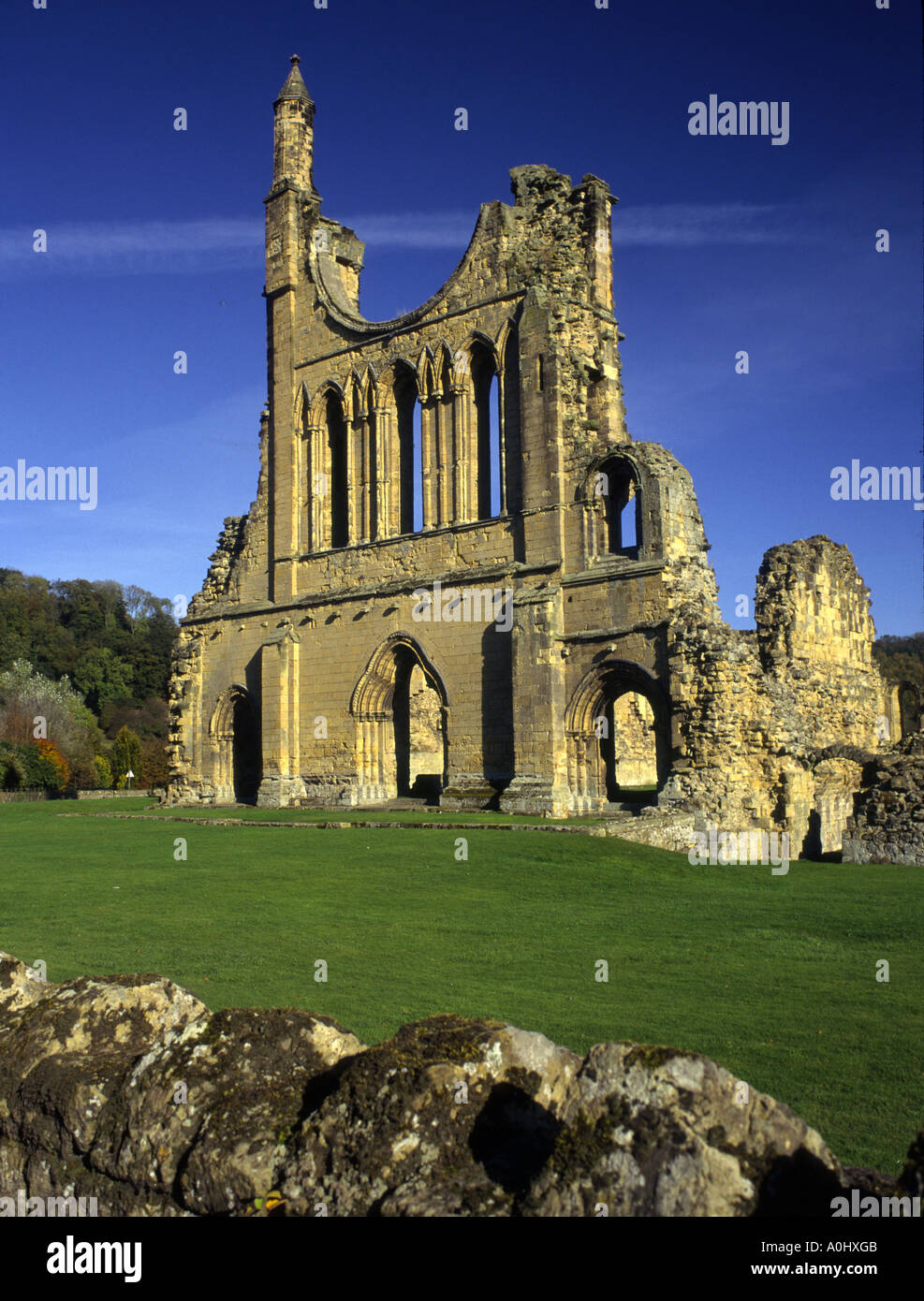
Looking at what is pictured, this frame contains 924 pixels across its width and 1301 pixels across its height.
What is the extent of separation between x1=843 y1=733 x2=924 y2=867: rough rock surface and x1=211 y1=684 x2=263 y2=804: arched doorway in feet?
55.2

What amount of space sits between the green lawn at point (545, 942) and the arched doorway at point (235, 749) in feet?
40.4

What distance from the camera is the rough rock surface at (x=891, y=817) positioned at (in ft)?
52.2

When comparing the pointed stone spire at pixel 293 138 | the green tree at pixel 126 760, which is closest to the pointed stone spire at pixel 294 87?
the pointed stone spire at pixel 293 138

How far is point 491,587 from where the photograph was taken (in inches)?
901

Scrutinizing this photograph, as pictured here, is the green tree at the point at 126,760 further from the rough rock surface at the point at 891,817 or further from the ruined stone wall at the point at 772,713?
the rough rock surface at the point at 891,817

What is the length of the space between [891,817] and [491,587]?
31.7 feet

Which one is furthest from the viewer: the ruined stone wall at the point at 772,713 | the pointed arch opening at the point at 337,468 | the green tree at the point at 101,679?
the green tree at the point at 101,679

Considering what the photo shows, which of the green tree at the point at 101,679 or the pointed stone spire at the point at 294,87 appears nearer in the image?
the pointed stone spire at the point at 294,87

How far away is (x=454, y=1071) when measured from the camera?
3229mm

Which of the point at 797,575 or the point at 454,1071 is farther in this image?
the point at 797,575

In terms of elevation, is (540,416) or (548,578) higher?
(540,416)
